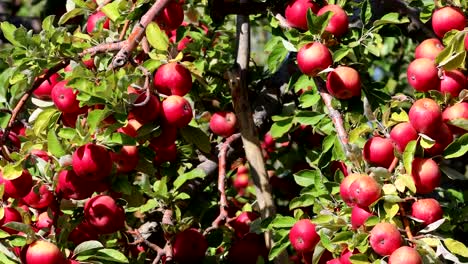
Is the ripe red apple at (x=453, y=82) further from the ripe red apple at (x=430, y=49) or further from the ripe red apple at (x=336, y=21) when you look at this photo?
the ripe red apple at (x=336, y=21)

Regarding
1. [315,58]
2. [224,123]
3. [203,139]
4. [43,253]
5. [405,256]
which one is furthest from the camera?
[224,123]

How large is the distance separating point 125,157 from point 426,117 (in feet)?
1.59

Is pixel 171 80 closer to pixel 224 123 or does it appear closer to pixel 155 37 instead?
pixel 155 37

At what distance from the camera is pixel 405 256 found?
3.73ft

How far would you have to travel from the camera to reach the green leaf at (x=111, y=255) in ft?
4.34

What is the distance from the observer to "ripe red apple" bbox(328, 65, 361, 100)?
4.42 ft

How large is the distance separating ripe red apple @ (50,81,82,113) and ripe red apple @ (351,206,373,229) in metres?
0.47

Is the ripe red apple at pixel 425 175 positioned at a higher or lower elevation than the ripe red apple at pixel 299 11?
lower

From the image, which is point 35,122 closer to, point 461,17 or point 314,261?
point 314,261

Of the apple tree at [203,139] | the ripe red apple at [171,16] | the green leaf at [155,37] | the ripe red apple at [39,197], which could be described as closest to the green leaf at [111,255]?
the apple tree at [203,139]

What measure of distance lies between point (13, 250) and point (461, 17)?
85 cm

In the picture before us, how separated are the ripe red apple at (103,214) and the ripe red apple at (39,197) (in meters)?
0.06

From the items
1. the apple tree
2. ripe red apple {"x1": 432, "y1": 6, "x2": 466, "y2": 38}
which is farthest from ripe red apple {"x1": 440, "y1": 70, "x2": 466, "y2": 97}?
ripe red apple {"x1": 432, "y1": 6, "x2": 466, "y2": 38}

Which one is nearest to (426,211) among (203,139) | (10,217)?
(203,139)
